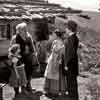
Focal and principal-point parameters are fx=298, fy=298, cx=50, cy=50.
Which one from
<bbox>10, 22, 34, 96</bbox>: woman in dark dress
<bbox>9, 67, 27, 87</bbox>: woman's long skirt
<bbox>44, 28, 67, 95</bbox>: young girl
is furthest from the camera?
<bbox>44, 28, 67, 95</bbox>: young girl

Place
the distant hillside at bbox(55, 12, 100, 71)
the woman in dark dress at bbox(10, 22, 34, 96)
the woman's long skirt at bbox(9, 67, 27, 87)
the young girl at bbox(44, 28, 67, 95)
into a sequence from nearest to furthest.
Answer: the woman in dark dress at bbox(10, 22, 34, 96), the woman's long skirt at bbox(9, 67, 27, 87), the young girl at bbox(44, 28, 67, 95), the distant hillside at bbox(55, 12, 100, 71)

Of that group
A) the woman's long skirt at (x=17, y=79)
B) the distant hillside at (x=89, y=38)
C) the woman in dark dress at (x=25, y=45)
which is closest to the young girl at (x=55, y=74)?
the woman in dark dress at (x=25, y=45)

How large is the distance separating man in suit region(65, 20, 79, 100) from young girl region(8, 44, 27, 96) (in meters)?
1.09

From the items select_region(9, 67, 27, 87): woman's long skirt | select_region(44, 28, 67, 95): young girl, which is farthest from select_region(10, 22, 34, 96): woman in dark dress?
Answer: select_region(44, 28, 67, 95): young girl

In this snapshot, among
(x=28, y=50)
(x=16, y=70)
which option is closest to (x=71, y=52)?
(x=28, y=50)

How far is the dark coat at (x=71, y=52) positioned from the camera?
23.2 feet

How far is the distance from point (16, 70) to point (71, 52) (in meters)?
1.39

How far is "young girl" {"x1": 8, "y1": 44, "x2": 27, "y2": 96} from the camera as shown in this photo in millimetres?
6668

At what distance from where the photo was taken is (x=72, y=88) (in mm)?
7238

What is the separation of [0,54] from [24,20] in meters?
0.95

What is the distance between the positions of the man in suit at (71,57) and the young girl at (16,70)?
1089 millimetres

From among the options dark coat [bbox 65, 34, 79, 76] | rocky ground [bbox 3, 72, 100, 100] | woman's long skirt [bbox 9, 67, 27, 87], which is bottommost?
rocky ground [bbox 3, 72, 100, 100]

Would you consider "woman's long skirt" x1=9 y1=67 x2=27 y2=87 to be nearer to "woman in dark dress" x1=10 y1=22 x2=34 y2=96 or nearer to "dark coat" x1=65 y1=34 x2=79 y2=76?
"woman in dark dress" x1=10 y1=22 x2=34 y2=96

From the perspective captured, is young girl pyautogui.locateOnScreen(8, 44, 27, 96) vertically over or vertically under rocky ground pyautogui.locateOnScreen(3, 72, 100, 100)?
over
